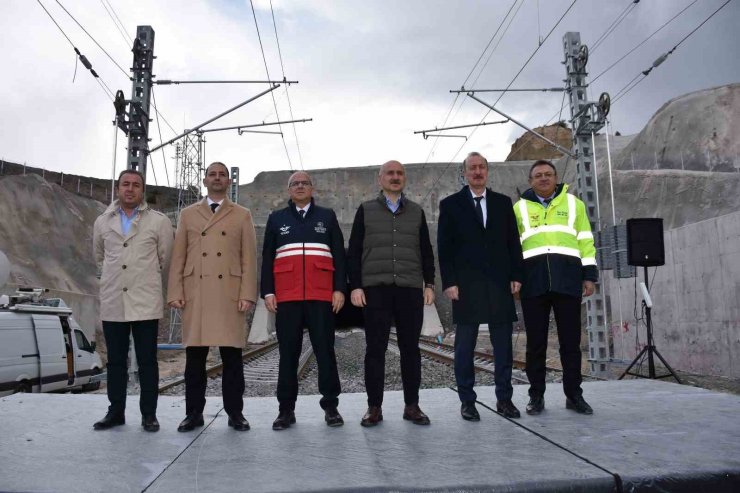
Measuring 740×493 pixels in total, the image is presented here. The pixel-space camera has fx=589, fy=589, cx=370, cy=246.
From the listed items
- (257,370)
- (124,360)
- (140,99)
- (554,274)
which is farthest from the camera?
(257,370)

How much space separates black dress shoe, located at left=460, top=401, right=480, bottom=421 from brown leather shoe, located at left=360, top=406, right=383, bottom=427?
2.01 ft

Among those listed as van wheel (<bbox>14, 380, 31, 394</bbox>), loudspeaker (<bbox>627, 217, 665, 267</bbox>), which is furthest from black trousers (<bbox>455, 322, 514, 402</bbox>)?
van wheel (<bbox>14, 380, 31, 394</bbox>)

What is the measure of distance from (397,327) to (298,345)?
2.44 feet

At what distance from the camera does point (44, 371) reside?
1193cm

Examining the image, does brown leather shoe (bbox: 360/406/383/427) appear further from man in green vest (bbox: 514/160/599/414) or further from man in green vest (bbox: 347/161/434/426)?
man in green vest (bbox: 514/160/599/414)

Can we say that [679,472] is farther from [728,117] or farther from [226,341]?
[728,117]

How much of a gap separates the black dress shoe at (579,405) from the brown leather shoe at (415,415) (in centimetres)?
125

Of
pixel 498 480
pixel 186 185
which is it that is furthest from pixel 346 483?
pixel 186 185

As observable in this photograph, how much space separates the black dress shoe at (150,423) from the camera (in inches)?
162

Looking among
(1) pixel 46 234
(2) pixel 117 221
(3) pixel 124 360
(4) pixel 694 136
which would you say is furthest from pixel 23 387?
(4) pixel 694 136

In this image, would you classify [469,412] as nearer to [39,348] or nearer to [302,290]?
[302,290]

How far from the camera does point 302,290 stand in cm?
429

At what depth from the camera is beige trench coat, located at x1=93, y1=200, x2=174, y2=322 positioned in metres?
4.30

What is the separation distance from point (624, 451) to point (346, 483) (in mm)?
1573
